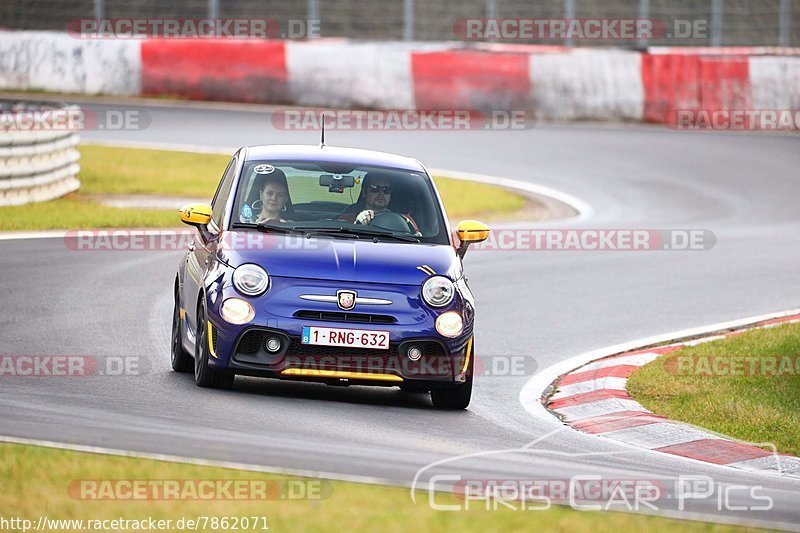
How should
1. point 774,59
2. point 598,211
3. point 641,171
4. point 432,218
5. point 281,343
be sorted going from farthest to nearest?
point 774,59 → point 641,171 → point 598,211 → point 432,218 → point 281,343

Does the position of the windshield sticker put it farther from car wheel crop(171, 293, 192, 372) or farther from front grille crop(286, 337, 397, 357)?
front grille crop(286, 337, 397, 357)

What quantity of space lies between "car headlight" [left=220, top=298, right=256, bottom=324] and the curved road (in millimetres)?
459

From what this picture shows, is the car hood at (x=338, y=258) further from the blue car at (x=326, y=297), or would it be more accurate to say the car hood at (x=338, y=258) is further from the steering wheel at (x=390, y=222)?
the steering wheel at (x=390, y=222)

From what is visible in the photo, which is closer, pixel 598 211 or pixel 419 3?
pixel 598 211

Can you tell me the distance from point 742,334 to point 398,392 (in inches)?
138

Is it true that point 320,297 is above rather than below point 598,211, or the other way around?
above

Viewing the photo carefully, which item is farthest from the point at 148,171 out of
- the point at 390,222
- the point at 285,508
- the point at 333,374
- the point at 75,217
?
the point at 285,508

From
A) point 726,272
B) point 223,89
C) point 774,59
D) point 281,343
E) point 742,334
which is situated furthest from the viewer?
point 223,89

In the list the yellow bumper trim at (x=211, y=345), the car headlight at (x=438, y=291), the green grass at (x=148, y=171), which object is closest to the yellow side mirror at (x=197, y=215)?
the yellow bumper trim at (x=211, y=345)

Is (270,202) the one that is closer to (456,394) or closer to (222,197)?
(222,197)

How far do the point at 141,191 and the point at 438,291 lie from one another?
11.8 metres

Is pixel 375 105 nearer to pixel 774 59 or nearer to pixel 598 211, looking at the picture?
pixel 774 59

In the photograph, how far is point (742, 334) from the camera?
12609 millimetres

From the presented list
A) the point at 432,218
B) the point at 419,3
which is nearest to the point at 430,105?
the point at 419,3
